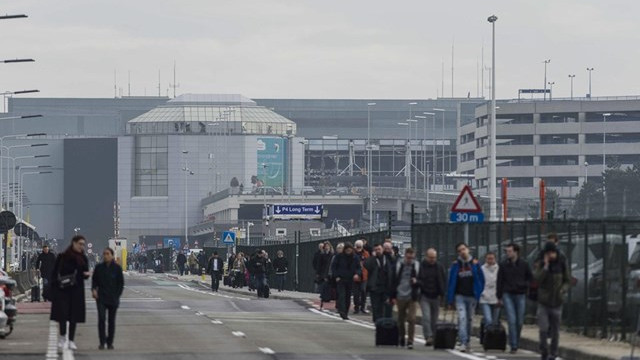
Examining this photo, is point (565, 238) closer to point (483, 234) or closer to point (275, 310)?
point (483, 234)

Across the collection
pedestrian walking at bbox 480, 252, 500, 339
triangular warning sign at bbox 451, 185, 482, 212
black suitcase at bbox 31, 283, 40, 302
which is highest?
triangular warning sign at bbox 451, 185, 482, 212

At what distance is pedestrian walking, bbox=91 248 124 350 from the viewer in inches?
1278

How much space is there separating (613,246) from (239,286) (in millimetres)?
46857

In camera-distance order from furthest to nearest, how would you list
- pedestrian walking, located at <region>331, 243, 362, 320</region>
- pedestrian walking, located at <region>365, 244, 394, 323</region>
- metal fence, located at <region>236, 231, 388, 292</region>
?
metal fence, located at <region>236, 231, 388, 292</region>, pedestrian walking, located at <region>331, 243, 362, 320</region>, pedestrian walking, located at <region>365, 244, 394, 323</region>

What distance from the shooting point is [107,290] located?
32.6m

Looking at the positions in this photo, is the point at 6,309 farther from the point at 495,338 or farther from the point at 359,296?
the point at 359,296

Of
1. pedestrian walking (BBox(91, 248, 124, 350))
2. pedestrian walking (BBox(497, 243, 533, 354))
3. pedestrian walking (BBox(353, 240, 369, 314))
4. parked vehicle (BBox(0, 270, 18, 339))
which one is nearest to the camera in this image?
pedestrian walking (BBox(497, 243, 533, 354))

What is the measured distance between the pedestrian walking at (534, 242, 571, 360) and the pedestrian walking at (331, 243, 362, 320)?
53.4 ft

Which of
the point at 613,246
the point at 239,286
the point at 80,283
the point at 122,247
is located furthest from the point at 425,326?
the point at 122,247

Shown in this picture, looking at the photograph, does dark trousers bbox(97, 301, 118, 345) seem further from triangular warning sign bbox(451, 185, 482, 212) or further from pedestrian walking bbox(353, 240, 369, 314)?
pedestrian walking bbox(353, 240, 369, 314)

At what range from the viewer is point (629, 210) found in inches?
1459

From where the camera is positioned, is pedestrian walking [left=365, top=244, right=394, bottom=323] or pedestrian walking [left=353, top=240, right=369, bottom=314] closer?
pedestrian walking [left=365, top=244, right=394, bottom=323]

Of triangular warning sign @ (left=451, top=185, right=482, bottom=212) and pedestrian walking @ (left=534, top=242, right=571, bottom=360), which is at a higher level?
triangular warning sign @ (left=451, top=185, right=482, bottom=212)

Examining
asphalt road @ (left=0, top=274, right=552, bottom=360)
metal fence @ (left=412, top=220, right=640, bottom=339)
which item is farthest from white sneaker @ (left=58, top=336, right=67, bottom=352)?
metal fence @ (left=412, top=220, right=640, bottom=339)
